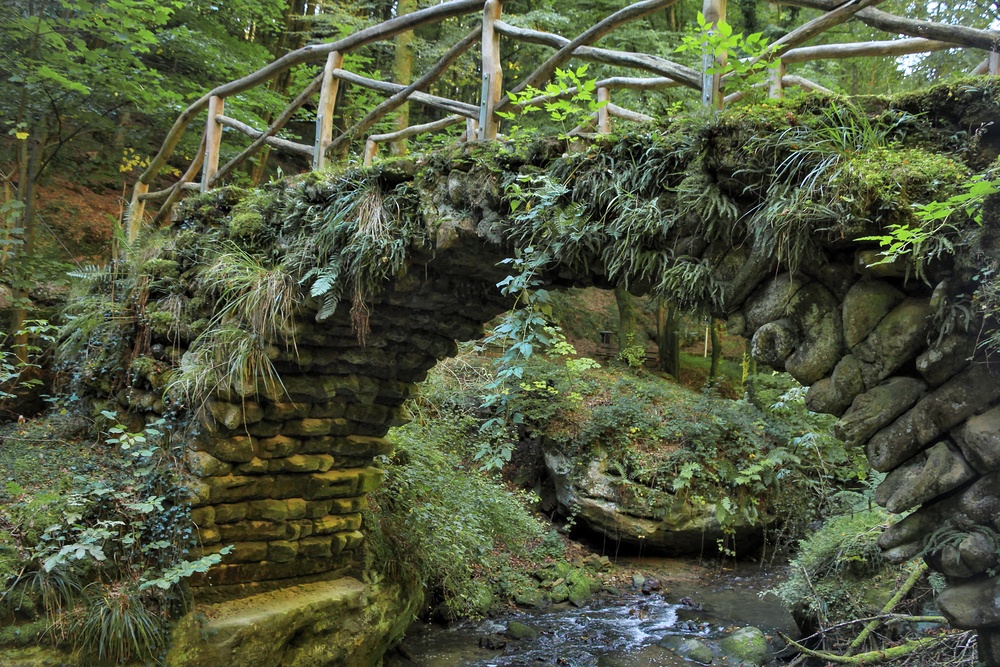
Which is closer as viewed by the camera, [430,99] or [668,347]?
[430,99]

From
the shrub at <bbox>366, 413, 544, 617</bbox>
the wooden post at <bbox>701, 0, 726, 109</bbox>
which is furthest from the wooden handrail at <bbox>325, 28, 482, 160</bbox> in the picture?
the shrub at <bbox>366, 413, 544, 617</bbox>

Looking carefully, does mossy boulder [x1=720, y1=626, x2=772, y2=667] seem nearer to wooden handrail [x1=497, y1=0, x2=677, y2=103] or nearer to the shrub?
the shrub

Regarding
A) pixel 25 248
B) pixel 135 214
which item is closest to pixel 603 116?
pixel 135 214

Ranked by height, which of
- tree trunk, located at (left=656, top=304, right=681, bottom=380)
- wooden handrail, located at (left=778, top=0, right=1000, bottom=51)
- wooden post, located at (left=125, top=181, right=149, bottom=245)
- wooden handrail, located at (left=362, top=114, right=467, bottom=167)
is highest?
wooden handrail, located at (left=362, top=114, right=467, bottom=167)

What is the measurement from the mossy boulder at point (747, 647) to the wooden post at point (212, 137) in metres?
6.32

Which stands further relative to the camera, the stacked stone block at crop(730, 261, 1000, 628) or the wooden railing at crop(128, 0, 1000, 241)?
the wooden railing at crop(128, 0, 1000, 241)

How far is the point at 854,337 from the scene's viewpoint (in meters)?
2.58

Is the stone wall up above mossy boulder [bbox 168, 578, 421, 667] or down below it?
above

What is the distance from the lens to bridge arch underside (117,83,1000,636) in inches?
93.6

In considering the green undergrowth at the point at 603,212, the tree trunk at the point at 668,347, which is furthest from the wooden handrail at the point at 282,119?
the tree trunk at the point at 668,347

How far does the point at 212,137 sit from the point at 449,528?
4.15 metres

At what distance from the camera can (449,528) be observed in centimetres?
Answer: 667

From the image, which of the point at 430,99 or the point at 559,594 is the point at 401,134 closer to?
the point at 430,99

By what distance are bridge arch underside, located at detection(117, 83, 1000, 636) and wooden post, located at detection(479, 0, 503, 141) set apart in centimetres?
29
